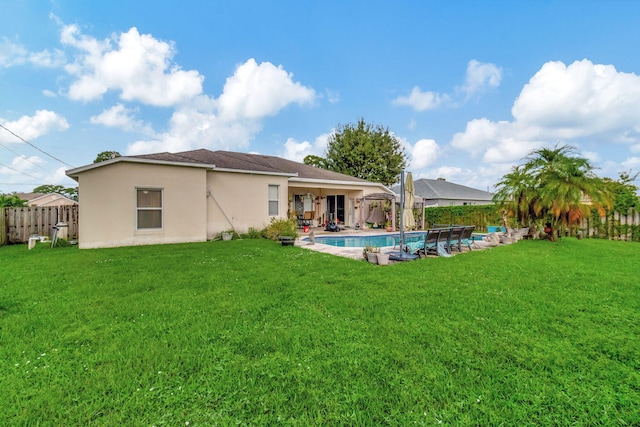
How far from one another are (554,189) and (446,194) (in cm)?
2255

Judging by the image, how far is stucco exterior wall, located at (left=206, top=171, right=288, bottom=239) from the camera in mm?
14039

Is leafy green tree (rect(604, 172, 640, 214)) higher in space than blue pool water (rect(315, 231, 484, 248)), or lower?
higher

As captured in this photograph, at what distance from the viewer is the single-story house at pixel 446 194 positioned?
32.3 meters

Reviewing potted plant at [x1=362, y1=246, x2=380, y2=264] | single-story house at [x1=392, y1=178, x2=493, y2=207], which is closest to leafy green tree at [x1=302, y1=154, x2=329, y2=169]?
single-story house at [x1=392, y1=178, x2=493, y2=207]

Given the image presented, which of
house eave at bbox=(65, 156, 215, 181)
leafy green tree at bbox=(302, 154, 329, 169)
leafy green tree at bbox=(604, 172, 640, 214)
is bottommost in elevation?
leafy green tree at bbox=(604, 172, 640, 214)

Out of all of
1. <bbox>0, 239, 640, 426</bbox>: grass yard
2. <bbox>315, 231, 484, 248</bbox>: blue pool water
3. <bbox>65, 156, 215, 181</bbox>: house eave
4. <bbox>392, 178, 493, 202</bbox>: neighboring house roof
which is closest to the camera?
<bbox>0, 239, 640, 426</bbox>: grass yard

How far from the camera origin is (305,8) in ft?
49.2

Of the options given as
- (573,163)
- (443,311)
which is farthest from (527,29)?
(443,311)

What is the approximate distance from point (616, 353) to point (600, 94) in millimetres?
15544

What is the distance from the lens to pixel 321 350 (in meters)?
3.48

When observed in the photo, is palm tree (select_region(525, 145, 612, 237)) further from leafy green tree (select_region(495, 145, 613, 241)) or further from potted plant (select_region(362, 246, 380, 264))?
potted plant (select_region(362, 246, 380, 264))

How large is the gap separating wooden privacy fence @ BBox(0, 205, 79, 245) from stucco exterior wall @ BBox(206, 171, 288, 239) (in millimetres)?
6517

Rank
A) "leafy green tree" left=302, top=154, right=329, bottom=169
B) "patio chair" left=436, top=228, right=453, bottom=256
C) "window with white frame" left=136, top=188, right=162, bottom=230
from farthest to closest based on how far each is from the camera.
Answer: "leafy green tree" left=302, top=154, right=329, bottom=169 → "window with white frame" left=136, top=188, right=162, bottom=230 → "patio chair" left=436, top=228, right=453, bottom=256

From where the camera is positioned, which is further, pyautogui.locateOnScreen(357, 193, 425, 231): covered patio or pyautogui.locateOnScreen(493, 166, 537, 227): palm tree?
pyautogui.locateOnScreen(357, 193, 425, 231): covered patio
